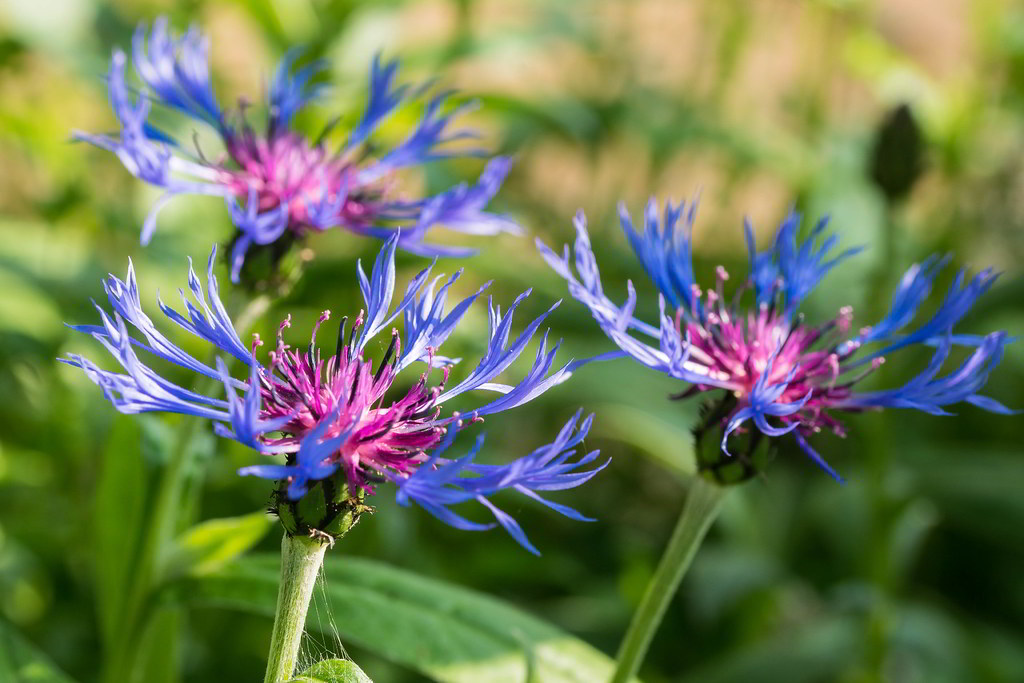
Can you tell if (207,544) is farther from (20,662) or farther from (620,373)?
(620,373)

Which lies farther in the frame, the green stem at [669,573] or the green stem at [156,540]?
the green stem at [156,540]

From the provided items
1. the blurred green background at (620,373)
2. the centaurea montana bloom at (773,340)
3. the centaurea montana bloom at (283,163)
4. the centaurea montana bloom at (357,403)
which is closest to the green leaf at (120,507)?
the blurred green background at (620,373)

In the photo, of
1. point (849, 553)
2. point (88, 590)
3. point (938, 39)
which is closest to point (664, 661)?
point (849, 553)

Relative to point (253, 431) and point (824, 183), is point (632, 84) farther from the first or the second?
point (253, 431)

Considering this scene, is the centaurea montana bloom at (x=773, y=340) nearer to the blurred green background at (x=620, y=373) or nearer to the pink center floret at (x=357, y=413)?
the pink center floret at (x=357, y=413)

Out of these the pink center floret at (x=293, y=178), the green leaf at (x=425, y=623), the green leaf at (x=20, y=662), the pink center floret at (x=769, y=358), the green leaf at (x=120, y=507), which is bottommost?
the green leaf at (x=20, y=662)

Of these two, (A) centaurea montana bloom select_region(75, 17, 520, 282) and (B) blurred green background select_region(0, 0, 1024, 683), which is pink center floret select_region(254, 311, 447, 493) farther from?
(B) blurred green background select_region(0, 0, 1024, 683)

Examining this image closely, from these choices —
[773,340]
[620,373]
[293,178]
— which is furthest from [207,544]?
[620,373]
